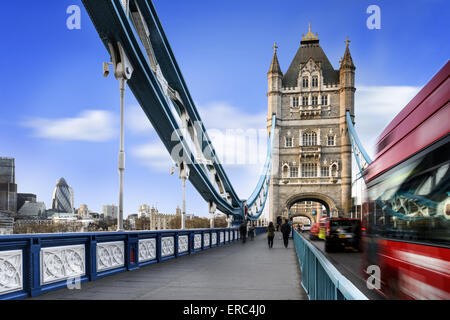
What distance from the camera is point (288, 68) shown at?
5841 cm

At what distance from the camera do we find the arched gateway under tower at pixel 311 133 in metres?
52.8

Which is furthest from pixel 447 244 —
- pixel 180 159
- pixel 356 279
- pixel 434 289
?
pixel 180 159

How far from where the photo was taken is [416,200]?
435 centimetres

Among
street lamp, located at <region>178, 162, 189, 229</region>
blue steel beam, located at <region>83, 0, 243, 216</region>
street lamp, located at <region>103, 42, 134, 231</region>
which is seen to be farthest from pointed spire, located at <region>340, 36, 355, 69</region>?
street lamp, located at <region>103, 42, 134, 231</region>

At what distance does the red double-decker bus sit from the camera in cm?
373

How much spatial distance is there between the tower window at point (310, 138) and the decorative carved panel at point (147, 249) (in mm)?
46425

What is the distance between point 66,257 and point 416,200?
14.8ft

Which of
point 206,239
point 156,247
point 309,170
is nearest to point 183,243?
point 156,247

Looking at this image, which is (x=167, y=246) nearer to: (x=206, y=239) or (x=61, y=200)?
(x=61, y=200)

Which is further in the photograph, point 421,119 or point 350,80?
point 350,80

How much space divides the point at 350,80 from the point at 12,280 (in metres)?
55.0

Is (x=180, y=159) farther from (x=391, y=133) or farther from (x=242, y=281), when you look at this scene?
(x=391, y=133)

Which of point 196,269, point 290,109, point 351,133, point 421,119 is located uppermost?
point 290,109

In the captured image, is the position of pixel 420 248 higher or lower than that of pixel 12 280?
higher
